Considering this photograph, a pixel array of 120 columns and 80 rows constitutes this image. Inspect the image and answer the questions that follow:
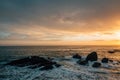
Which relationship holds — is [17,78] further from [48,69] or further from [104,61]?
[104,61]

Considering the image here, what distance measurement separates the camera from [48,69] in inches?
1481

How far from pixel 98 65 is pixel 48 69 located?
1540 cm

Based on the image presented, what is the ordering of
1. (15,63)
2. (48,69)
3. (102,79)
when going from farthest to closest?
(15,63) → (48,69) → (102,79)

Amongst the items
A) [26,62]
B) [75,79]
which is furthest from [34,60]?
[75,79]

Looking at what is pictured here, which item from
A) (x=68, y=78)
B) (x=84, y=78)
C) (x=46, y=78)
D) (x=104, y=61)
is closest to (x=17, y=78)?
(x=46, y=78)

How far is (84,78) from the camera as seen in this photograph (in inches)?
1127

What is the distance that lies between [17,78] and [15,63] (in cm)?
1889

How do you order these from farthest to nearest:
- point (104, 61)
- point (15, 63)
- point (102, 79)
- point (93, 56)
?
point (93, 56) < point (104, 61) < point (15, 63) < point (102, 79)

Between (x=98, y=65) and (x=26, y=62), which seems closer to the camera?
(x=98, y=65)

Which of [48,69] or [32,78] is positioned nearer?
[32,78]

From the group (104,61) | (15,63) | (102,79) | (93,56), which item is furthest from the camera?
(93,56)

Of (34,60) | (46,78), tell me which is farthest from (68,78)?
(34,60)

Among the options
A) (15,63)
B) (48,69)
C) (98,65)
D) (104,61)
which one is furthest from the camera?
(104,61)

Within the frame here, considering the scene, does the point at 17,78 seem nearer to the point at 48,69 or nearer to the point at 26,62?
the point at 48,69
